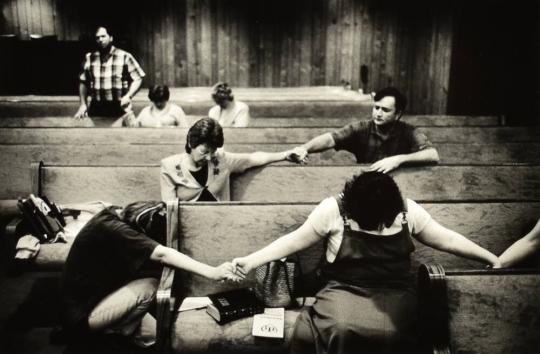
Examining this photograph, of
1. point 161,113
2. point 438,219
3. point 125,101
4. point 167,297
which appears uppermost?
point 125,101

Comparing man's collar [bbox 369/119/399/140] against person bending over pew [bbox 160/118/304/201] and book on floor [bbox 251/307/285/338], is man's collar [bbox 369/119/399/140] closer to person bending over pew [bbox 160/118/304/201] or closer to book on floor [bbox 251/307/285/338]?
person bending over pew [bbox 160/118/304/201]

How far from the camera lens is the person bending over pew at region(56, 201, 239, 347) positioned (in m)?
2.36

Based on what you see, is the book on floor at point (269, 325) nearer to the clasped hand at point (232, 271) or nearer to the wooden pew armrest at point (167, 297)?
the clasped hand at point (232, 271)

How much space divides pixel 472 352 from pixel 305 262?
2.76 feet

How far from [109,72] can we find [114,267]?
12.5 feet

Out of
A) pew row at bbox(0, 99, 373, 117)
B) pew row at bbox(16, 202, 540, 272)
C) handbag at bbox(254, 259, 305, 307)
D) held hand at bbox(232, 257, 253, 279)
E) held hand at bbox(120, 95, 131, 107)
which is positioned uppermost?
held hand at bbox(120, 95, 131, 107)

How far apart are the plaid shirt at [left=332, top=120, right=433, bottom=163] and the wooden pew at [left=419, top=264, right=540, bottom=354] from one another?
1633 mm

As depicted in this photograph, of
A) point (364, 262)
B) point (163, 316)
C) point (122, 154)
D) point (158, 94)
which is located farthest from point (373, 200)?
point (158, 94)

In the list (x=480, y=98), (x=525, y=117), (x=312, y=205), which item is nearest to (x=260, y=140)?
(x=312, y=205)

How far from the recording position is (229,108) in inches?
223

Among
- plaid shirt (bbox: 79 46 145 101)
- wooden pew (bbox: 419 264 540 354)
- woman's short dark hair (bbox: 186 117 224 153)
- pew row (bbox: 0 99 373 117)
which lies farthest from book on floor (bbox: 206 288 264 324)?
pew row (bbox: 0 99 373 117)

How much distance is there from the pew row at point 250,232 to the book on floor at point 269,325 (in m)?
0.04

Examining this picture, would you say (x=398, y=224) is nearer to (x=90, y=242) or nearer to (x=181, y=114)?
(x=90, y=242)

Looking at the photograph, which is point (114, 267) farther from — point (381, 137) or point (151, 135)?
point (151, 135)
